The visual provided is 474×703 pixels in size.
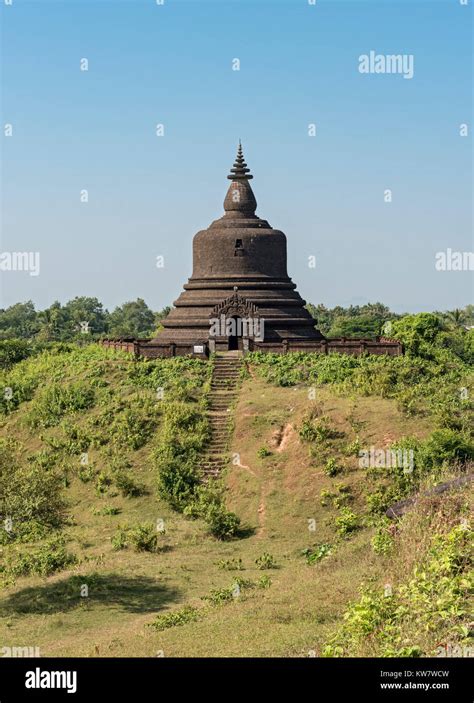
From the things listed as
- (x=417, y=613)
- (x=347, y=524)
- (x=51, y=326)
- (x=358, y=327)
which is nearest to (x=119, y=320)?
(x=51, y=326)

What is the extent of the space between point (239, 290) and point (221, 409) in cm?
899

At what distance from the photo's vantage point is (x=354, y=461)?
3322 centimetres

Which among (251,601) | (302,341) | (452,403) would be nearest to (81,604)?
(251,601)

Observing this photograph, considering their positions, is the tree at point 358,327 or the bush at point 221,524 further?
the tree at point 358,327

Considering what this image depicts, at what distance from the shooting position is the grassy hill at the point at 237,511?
18.4m

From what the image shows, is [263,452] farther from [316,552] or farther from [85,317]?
[85,317]

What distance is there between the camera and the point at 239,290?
45562 millimetres

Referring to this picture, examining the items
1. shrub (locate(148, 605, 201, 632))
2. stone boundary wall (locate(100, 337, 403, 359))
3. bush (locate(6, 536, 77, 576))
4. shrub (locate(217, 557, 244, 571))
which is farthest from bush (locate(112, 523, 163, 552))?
stone boundary wall (locate(100, 337, 403, 359))

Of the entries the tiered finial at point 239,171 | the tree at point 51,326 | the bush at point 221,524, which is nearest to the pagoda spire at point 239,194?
the tiered finial at point 239,171

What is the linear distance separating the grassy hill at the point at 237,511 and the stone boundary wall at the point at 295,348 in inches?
25.1

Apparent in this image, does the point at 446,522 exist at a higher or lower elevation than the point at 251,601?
higher

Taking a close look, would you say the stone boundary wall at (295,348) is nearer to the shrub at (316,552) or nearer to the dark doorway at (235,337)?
the dark doorway at (235,337)
